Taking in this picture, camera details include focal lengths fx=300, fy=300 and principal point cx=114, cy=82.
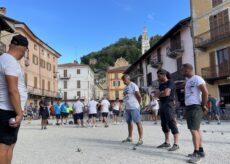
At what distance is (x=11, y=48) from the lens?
380 cm

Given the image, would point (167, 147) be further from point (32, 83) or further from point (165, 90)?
point (32, 83)

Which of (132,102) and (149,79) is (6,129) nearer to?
(132,102)

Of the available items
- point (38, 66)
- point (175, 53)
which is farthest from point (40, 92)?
point (175, 53)

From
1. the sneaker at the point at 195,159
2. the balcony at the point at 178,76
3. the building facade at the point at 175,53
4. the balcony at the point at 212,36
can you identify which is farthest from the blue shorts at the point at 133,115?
the balcony at the point at 178,76

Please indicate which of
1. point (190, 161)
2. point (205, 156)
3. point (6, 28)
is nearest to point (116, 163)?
point (190, 161)

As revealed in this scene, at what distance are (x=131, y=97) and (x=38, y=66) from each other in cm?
4910

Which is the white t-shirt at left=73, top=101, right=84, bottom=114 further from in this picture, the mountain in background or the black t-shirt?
the mountain in background

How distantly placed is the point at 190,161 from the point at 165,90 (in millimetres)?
2239

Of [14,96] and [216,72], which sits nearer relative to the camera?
[14,96]

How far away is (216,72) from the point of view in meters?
28.8

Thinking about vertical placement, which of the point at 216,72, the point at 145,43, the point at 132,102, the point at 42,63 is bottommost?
the point at 132,102

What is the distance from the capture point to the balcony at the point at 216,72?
2752 centimetres

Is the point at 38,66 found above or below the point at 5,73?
above

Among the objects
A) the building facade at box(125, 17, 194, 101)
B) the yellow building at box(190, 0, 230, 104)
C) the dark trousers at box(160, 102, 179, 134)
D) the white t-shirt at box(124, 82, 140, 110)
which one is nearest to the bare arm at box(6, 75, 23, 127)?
the dark trousers at box(160, 102, 179, 134)
